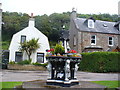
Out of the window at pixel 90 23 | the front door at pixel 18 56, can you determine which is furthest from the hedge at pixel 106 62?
the front door at pixel 18 56

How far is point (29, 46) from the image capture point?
2492 centimetres

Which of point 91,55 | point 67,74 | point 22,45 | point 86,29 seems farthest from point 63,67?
point 86,29

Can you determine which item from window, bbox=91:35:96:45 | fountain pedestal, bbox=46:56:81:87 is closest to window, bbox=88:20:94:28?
window, bbox=91:35:96:45

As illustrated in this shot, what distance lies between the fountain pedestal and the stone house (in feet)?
68.5

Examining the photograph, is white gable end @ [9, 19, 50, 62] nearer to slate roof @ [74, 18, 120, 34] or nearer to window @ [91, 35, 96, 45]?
slate roof @ [74, 18, 120, 34]

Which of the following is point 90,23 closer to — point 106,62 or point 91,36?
point 91,36

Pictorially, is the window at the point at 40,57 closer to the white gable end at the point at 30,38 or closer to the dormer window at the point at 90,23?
the white gable end at the point at 30,38

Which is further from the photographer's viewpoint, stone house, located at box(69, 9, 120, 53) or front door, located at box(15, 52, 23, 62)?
stone house, located at box(69, 9, 120, 53)

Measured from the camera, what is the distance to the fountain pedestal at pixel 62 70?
6953 mm

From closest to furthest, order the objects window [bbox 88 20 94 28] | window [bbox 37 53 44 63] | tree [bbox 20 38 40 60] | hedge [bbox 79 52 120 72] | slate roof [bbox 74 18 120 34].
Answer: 1. hedge [bbox 79 52 120 72]
2. tree [bbox 20 38 40 60]
3. window [bbox 37 53 44 63]
4. slate roof [bbox 74 18 120 34]
5. window [bbox 88 20 94 28]

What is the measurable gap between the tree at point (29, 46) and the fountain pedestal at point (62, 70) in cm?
1782

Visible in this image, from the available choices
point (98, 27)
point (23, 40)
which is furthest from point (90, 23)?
point (23, 40)

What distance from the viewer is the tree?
976 inches

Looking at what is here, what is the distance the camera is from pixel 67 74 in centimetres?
704
